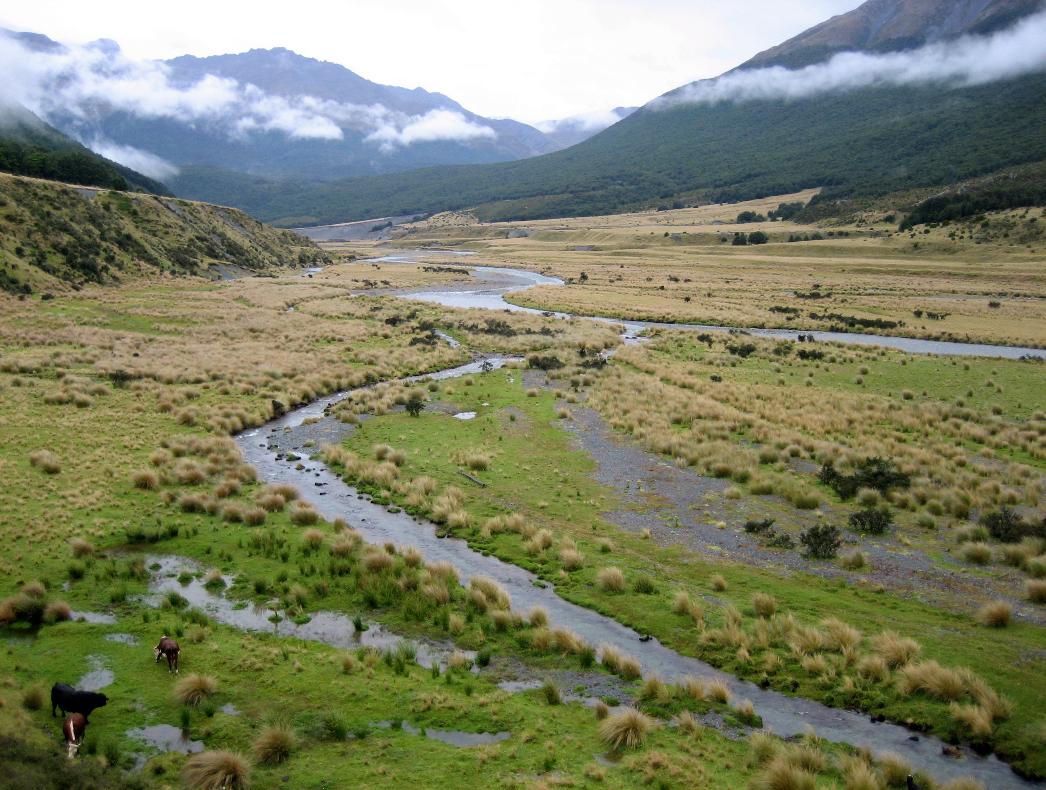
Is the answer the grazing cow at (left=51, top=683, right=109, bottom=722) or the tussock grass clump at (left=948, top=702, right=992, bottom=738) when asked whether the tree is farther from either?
the tussock grass clump at (left=948, top=702, right=992, bottom=738)

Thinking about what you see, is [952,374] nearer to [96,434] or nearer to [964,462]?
[964,462]

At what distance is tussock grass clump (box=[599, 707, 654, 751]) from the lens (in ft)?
35.4

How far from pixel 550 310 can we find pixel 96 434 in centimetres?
5834

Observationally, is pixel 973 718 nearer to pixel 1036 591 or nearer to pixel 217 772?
pixel 1036 591

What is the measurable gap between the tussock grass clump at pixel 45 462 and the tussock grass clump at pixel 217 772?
56.6 ft

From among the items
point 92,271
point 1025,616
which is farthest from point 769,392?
point 92,271

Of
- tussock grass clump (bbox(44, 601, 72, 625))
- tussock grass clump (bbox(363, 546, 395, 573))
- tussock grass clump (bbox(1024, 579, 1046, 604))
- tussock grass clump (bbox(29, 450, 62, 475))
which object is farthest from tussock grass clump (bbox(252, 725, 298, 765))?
tussock grass clump (bbox(29, 450, 62, 475))

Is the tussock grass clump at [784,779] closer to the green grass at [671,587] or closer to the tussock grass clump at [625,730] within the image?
the tussock grass clump at [625,730]

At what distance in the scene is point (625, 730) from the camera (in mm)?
10922

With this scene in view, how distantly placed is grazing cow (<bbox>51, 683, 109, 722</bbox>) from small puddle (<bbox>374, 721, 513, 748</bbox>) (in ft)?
15.9

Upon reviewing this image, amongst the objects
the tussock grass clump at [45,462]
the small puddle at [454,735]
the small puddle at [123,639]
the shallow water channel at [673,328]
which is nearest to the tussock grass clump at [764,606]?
the small puddle at [454,735]

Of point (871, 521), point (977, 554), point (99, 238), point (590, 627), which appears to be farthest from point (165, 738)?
point (99, 238)

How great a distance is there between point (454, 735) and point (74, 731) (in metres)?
6.13

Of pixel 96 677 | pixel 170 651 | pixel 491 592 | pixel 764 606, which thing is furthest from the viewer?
pixel 491 592
